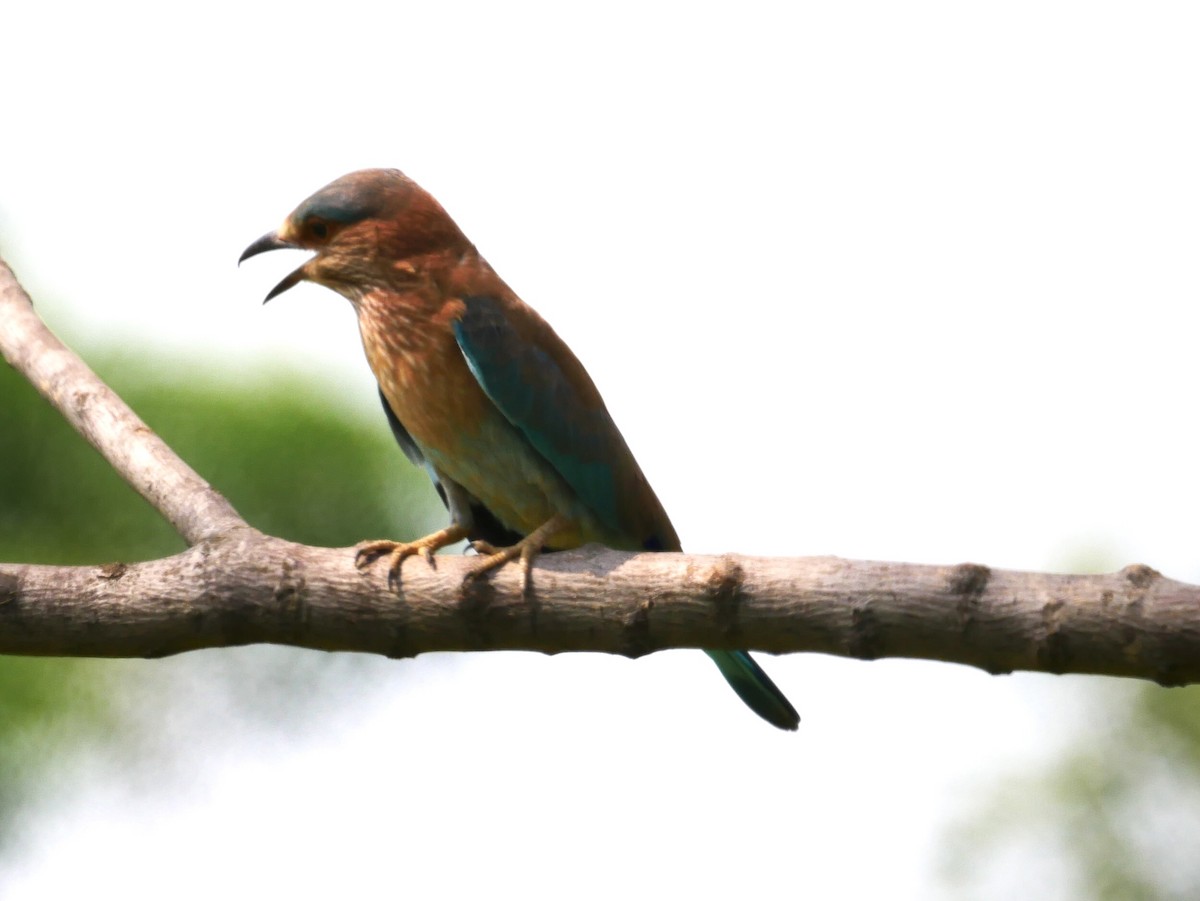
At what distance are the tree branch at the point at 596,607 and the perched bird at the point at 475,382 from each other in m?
0.70

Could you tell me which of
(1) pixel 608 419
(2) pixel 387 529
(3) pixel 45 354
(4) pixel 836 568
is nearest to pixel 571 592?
(4) pixel 836 568

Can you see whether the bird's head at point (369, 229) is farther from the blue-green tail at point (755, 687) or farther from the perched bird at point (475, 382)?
the blue-green tail at point (755, 687)

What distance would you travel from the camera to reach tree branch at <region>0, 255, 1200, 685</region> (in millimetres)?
2494

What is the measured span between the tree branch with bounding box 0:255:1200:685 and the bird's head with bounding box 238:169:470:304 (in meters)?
0.89

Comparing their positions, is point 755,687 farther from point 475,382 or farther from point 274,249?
point 274,249

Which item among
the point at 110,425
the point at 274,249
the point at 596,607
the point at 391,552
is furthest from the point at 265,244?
the point at 596,607

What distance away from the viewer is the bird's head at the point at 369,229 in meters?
3.94

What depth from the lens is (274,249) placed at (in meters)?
4.11

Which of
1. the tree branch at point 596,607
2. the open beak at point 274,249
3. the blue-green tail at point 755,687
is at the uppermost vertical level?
the open beak at point 274,249

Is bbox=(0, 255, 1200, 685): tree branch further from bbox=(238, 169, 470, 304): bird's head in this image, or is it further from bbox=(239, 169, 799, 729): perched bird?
bbox=(238, 169, 470, 304): bird's head

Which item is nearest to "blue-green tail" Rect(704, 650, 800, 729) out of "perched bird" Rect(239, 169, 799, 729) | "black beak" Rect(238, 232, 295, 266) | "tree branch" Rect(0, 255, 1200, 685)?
"perched bird" Rect(239, 169, 799, 729)

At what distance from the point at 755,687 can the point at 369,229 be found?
164cm

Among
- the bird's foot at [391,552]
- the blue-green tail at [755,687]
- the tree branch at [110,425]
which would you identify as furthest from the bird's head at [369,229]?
the blue-green tail at [755,687]

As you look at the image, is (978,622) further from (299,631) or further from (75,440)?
(75,440)
